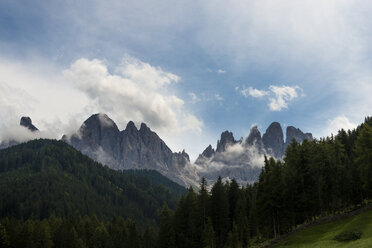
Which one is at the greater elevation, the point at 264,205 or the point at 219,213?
the point at 264,205

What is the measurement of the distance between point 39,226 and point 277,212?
2756 inches

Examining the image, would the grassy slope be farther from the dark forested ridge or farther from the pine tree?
the pine tree

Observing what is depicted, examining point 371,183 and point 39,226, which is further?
point 39,226

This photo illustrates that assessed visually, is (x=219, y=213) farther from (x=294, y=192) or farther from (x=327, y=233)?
(x=327, y=233)

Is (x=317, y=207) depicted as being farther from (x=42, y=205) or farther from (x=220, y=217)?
(x=42, y=205)

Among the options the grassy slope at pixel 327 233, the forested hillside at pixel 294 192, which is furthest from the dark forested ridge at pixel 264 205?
the grassy slope at pixel 327 233

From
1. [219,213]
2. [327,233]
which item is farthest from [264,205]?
[219,213]

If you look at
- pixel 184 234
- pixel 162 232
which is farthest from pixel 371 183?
pixel 162 232

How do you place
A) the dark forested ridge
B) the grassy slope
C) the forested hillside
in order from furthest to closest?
1. the dark forested ridge
2. the forested hillside
3. the grassy slope

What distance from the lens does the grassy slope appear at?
118 ft

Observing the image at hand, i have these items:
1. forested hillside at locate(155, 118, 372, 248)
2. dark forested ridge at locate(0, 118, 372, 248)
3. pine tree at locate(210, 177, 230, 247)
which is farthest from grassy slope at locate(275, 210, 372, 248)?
pine tree at locate(210, 177, 230, 247)

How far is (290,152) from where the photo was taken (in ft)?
197

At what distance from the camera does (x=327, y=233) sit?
4166cm

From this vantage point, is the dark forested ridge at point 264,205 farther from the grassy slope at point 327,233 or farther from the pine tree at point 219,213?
the grassy slope at point 327,233
